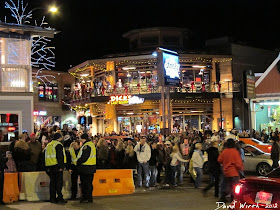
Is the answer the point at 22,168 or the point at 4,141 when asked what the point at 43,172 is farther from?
the point at 4,141

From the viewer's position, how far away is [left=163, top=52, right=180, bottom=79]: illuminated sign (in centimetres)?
2422

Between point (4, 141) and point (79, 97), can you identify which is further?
point (79, 97)

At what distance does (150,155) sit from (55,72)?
33.2m

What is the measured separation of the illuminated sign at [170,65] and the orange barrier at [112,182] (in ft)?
39.5

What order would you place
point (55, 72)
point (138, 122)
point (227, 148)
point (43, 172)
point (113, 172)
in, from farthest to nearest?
point (55, 72) → point (138, 122) → point (113, 172) → point (43, 172) → point (227, 148)

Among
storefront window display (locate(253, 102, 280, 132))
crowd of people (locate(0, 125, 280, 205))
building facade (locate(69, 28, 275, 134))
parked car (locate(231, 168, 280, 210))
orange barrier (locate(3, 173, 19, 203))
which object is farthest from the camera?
building facade (locate(69, 28, 275, 134))

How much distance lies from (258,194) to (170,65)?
18100 millimetres

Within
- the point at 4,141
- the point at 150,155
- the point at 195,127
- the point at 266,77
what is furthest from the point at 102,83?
the point at 150,155

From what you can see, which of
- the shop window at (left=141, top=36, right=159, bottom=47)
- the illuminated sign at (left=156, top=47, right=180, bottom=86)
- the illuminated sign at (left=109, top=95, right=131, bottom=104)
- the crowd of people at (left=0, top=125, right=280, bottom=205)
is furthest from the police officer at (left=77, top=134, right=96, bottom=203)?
the shop window at (left=141, top=36, right=159, bottom=47)

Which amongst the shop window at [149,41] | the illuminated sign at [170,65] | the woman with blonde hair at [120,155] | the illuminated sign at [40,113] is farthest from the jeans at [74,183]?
the illuminated sign at [40,113]

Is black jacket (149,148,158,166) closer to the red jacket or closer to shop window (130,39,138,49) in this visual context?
the red jacket

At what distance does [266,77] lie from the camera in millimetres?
34188

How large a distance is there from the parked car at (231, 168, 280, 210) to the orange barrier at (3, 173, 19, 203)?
22.2 feet

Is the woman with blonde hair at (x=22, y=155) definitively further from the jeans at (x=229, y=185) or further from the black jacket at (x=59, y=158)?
the jeans at (x=229, y=185)
